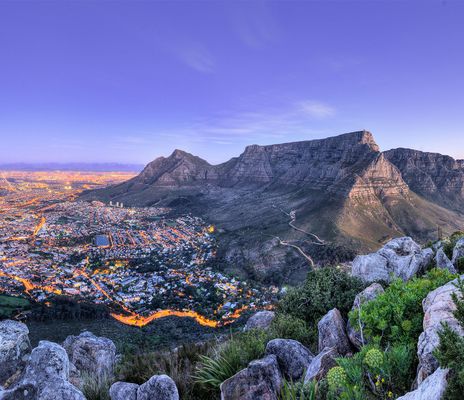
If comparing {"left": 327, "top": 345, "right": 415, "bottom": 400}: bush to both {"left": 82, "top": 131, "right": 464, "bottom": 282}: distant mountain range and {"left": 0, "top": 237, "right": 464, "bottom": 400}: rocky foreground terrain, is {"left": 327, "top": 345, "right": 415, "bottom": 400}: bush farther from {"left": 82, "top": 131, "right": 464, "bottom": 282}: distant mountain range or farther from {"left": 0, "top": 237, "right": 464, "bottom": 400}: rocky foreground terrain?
{"left": 82, "top": 131, "right": 464, "bottom": 282}: distant mountain range

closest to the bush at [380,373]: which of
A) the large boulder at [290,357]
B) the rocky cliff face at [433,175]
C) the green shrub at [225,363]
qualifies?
the large boulder at [290,357]

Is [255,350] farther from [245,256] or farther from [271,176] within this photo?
[271,176]

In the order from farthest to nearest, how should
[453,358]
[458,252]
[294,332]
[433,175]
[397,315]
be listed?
1. [433,175]
2. [458,252]
3. [294,332]
4. [397,315]
5. [453,358]

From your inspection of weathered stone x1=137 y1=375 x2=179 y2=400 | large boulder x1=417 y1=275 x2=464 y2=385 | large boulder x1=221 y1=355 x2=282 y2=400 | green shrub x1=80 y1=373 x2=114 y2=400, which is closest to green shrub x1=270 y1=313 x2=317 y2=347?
large boulder x1=221 y1=355 x2=282 y2=400

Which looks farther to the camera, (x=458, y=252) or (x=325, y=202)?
(x=325, y=202)

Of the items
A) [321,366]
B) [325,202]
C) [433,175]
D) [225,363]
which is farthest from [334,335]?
[433,175]

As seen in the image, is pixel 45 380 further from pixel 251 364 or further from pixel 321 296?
pixel 321 296

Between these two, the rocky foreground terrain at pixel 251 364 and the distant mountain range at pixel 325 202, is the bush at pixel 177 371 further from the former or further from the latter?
the distant mountain range at pixel 325 202

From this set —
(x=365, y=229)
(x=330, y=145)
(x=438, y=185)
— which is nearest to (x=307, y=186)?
(x=330, y=145)
